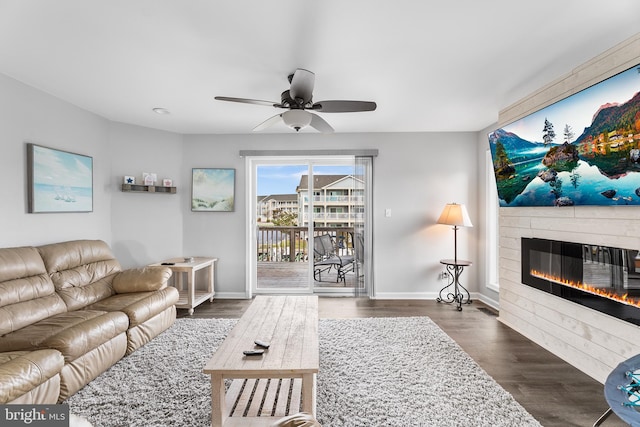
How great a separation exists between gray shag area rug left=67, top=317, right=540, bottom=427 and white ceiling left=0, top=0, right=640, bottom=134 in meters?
2.44

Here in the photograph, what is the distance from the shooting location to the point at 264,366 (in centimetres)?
175

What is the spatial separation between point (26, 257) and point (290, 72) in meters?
2.69

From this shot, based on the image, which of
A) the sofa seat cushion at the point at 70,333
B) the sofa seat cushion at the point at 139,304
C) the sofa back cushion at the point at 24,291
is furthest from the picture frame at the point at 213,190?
the sofa seat cushion at the point at 70,333

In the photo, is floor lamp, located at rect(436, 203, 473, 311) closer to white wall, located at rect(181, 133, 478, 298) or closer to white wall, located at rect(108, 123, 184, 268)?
white wall, located at rect(181, 133, 478, 298)

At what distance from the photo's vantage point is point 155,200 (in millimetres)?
4453

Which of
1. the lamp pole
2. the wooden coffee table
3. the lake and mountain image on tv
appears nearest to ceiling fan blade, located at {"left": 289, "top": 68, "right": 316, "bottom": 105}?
the wooden coffee table

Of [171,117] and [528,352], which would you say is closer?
[528,352]

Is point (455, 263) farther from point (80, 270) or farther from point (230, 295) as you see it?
point (80, 270)

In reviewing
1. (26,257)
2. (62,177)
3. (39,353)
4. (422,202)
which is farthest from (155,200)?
(422,202)

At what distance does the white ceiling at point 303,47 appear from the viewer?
6.03 ft

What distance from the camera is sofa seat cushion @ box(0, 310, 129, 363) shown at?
2.08 metres

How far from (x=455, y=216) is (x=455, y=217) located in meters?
0.01

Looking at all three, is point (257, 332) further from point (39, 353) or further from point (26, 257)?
point (26, 257)

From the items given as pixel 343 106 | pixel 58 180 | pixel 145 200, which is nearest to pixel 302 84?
pixel 343 106
